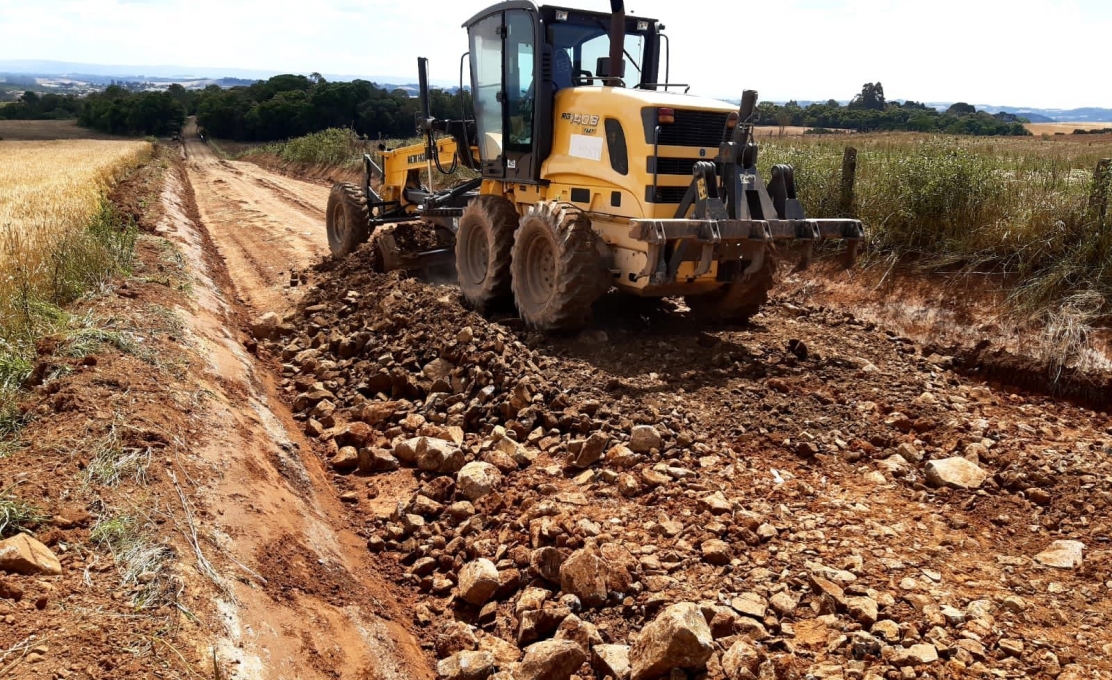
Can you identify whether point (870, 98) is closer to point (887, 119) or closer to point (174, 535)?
point (887, 119)

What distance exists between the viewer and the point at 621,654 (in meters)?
3.40

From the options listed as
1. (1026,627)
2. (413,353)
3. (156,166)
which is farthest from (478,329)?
(156,166)

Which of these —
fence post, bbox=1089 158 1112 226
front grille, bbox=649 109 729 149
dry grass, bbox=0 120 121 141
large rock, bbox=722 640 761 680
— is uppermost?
dry grass, bbox=0 120 121 141

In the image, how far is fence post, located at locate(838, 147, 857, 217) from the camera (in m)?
10.3

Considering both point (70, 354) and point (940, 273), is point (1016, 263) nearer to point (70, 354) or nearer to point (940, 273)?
point (940, 273)

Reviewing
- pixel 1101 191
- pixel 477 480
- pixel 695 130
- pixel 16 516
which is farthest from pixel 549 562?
pixel 1101 191

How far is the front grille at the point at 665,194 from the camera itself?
6820 mm

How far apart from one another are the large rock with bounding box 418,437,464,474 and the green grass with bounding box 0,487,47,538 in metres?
2.61

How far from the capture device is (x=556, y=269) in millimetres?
7098

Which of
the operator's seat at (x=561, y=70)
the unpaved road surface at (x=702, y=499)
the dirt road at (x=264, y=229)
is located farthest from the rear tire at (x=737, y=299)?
the dirt road at (x=264, y=229)

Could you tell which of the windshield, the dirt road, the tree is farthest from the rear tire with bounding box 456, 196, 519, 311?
the tree

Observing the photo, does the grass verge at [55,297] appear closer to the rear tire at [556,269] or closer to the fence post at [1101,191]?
the rear tire at [556,269]

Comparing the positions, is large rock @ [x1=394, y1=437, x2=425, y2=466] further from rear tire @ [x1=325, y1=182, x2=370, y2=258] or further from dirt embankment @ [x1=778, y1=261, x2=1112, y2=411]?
rear tire @ [x1=325, y1=182, x2=370, y2=258]

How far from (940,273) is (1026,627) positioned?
19.7 ft
